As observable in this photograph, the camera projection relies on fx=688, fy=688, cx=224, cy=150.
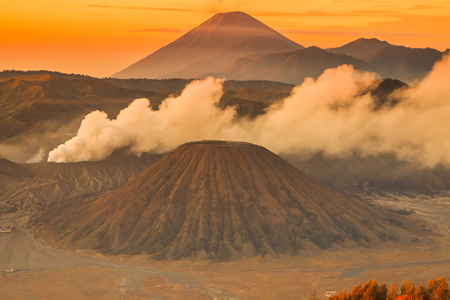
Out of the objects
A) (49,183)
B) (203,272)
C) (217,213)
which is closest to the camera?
(203,272)

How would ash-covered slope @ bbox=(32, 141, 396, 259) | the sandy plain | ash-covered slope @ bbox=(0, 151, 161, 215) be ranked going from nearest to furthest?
the sandy plain < ash-covered slope @ bbox=(32, 141, 396, 259) < ash-covered slope @ bbox=(0, 151, 161, 215)

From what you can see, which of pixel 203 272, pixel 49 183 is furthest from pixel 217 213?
pixel 49 183

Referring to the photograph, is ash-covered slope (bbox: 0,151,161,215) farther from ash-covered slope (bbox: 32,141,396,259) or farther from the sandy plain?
the sandy plain

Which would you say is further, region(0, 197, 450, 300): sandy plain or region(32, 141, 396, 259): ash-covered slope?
region(32, 141, 396, 259): ash-covered slope

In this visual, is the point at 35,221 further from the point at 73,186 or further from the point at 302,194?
the point at 302,194

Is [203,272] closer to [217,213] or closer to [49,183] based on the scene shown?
[217,213]

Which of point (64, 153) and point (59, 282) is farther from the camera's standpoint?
point (64, 153)

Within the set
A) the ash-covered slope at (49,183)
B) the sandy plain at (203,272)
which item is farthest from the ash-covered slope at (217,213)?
the ash-covered slope at (49,183)

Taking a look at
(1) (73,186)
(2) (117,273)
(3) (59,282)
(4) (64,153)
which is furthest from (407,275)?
(4) (64,153)

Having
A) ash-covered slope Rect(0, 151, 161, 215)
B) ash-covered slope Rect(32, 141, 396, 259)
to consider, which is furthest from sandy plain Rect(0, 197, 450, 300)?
ash-covered slope Rect(0, 151, 161, 215)
